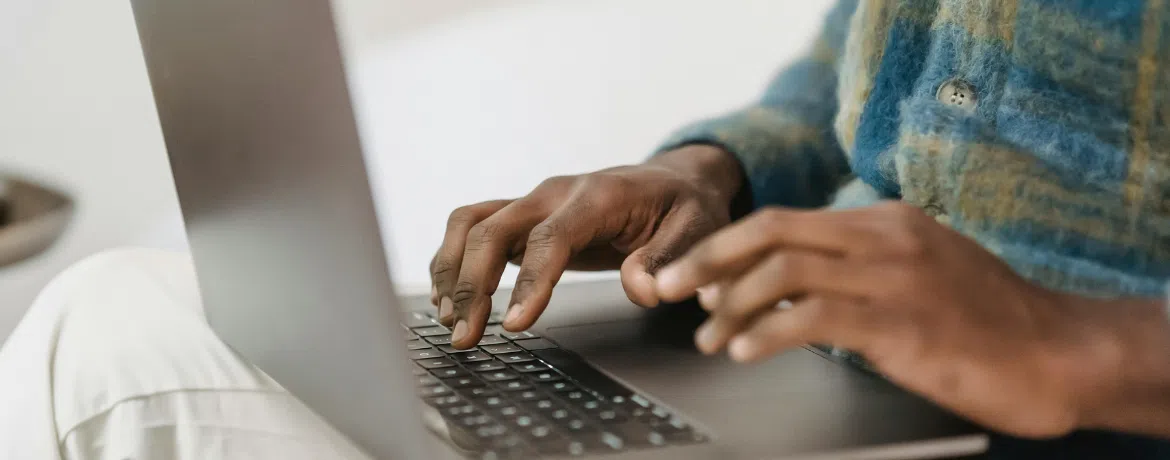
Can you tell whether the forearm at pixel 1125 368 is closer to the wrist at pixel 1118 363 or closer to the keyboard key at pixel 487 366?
the wrist at pixel 1118 363

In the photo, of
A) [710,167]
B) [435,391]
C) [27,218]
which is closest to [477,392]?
[435,391]

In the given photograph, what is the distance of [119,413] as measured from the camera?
525 millimetres

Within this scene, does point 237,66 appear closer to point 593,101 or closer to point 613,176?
point 613,176

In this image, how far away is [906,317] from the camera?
0.38m

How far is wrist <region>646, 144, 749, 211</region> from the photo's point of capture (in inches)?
30.5

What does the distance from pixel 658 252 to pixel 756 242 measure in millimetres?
265

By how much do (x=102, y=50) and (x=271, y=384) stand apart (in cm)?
97

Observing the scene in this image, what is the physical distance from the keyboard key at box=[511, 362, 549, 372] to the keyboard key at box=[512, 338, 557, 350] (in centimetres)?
4

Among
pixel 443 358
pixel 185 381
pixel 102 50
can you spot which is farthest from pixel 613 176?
pixel 102 50

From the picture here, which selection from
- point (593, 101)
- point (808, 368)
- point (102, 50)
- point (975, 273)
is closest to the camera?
point (975, 273)

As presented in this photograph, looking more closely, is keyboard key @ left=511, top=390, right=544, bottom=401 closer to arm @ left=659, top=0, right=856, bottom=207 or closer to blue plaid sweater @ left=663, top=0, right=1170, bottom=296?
blue plaid sweater @ left=663, top=0, right=1170, bottom=296

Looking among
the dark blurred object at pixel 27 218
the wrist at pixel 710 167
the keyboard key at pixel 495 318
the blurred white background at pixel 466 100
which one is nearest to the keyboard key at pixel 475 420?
the keyboard key at pixel 495 318

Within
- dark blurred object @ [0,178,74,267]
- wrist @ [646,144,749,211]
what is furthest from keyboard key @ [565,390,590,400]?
dark blurred object @ [0,178,74,267]

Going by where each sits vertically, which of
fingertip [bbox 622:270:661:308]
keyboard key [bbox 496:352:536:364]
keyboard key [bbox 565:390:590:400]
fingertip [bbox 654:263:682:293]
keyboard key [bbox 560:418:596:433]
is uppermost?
fingertip [bbox 654:263:682:293]
